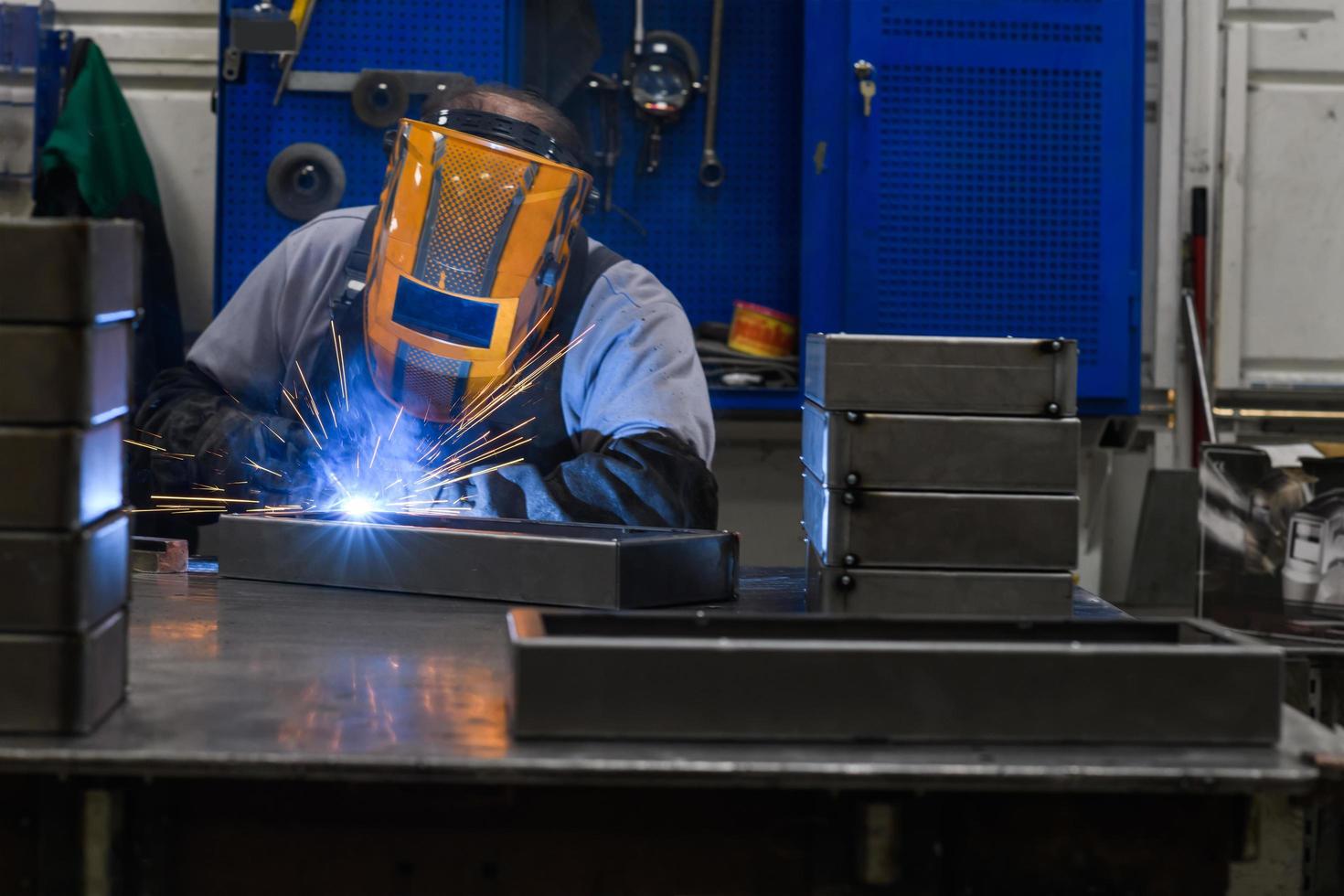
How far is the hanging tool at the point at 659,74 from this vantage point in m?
3.42

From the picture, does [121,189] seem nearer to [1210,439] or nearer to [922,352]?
[922,352]

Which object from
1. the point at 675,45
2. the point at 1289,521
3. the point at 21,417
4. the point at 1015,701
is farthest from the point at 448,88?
the point at 1015,701

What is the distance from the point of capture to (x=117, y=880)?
1071mm

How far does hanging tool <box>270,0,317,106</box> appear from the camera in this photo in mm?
3221

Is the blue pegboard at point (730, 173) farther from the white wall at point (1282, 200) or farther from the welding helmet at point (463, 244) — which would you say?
the white wall at point (1282, 200)

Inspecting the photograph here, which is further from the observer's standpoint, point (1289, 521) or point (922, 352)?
point (1289, 521)

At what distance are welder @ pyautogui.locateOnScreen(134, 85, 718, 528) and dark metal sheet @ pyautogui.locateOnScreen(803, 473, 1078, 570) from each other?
0.98 metres

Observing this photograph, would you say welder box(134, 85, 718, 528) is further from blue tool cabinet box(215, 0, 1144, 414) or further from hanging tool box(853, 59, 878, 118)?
hanging tool box(853, 59, 878, 118)

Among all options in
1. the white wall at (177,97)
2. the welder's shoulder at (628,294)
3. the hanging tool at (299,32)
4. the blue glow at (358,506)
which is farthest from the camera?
the white wall at (177,97)

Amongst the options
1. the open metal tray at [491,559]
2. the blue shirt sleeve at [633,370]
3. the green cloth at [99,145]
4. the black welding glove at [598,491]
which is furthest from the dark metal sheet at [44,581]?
the green cloth at [99,145]

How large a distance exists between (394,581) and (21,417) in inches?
31.3

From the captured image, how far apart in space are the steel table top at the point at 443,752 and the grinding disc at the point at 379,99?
83.5 inches

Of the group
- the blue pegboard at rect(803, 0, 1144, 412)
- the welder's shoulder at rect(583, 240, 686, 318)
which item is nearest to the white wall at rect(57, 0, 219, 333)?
the welder's shoulder at rect(583, 240, 686, 318)

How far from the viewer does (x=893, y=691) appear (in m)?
1.08
